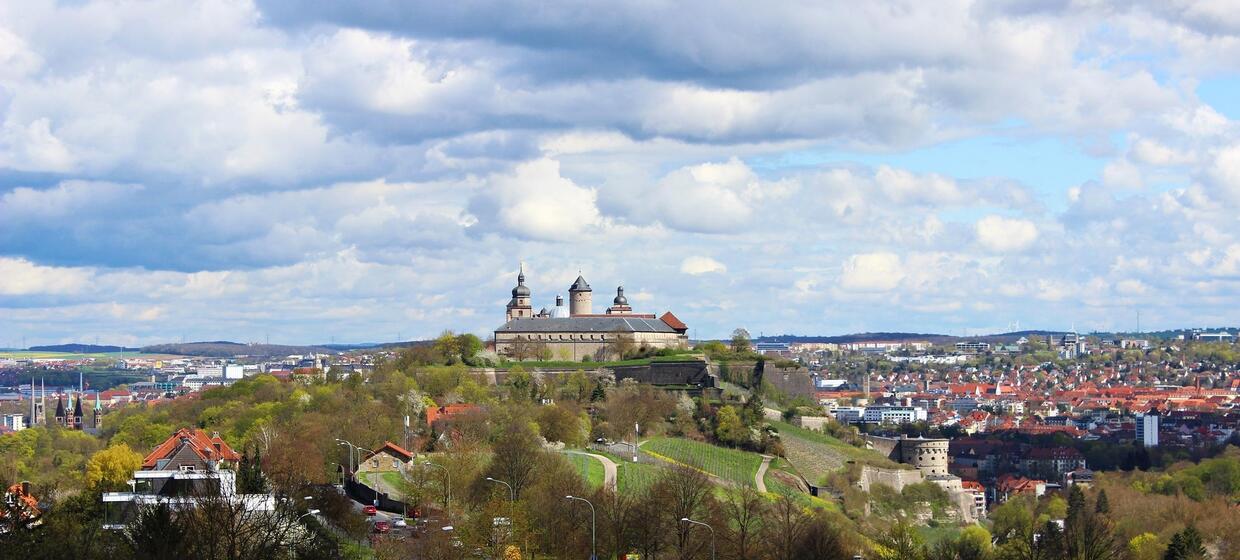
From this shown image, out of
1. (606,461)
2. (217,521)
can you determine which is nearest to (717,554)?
(217,521)

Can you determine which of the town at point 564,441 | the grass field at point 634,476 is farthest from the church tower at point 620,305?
the grass field at point 634,476

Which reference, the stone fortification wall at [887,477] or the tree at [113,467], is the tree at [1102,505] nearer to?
the stone fortification wall at [887,477]

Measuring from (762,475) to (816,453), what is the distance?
1714 centimetres

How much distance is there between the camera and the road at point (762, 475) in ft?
356

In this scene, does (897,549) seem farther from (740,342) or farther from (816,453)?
(740,342)

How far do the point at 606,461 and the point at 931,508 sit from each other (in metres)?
38.3

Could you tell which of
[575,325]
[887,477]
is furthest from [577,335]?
[887,477]

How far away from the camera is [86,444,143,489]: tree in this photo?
86.4m

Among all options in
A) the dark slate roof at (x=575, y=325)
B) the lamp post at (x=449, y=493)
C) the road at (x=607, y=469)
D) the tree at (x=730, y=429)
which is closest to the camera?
the lamp post at (x=449, y=493)

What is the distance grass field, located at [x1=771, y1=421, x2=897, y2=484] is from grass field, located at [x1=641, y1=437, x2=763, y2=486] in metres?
4.13

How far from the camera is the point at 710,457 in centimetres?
11569

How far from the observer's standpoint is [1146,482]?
480ft

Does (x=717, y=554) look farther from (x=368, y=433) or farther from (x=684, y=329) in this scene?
(x=684, y=329)

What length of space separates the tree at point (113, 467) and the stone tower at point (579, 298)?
73.8m
